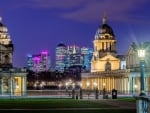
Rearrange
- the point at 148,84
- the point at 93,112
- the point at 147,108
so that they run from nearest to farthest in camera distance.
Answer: the point at 147,108, the point at 93,112, the point at 148,84

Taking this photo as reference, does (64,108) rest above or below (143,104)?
below

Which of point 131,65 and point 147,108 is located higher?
point 131,65

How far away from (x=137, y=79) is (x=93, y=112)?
123207 mm

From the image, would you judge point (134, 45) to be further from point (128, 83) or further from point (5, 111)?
point (5, 111)

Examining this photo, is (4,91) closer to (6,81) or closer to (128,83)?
(6,81)

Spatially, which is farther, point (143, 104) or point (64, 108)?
point (64, 108)

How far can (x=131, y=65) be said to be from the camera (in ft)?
654

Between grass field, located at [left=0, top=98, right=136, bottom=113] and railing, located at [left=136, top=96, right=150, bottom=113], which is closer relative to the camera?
railing, located at [left=136, top=96, right=150, bottom=113]

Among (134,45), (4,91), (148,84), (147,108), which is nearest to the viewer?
(147,108)

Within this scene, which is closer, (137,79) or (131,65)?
(137,79)

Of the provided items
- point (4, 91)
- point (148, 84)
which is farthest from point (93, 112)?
point (4, 91)

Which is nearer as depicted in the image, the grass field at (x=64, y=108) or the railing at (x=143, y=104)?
the railing at (x=143, y=104)

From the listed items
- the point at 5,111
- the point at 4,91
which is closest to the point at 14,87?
the point at 4,91

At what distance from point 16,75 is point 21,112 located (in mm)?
129992
